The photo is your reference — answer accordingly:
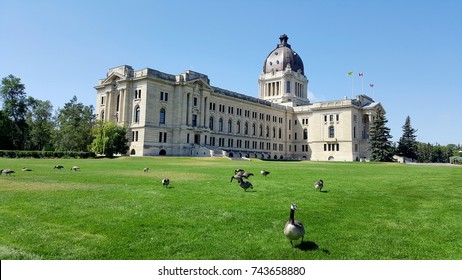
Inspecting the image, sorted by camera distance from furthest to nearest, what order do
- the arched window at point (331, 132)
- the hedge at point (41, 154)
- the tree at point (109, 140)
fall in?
the arched window at point (331, 132)
the tree at point (109, 140)
the hedge at point (41, 154)

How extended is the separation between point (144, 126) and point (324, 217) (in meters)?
66.7

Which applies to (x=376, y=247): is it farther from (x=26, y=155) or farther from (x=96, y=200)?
(x=26, y=155)

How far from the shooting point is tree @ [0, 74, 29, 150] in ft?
265

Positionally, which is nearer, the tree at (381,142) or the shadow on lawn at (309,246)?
the shadow on lawn at (309,246)

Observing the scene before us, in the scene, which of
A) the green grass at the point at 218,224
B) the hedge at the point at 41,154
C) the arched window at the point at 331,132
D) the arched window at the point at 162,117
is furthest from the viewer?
the arched window at the point at 331,132

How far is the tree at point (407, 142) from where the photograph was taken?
9306 centimetres

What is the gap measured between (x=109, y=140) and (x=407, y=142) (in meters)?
75.7

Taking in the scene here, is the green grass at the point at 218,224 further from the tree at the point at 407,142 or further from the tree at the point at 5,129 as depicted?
the tree at the point at 407,142

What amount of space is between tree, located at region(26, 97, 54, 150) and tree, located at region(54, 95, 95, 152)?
5191 mm

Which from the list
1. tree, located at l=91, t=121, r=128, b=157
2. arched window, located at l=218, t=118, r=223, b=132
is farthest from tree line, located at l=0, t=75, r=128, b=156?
arched window, located at l=218, t=118, r=223, b=132

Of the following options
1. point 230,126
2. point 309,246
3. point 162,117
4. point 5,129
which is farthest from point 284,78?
point 309,246

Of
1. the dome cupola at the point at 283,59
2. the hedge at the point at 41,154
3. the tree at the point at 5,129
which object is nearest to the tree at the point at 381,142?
the dome cupola at the point at 283,59

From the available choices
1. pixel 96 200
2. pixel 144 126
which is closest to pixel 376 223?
pixel 96 200

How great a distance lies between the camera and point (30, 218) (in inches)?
444
